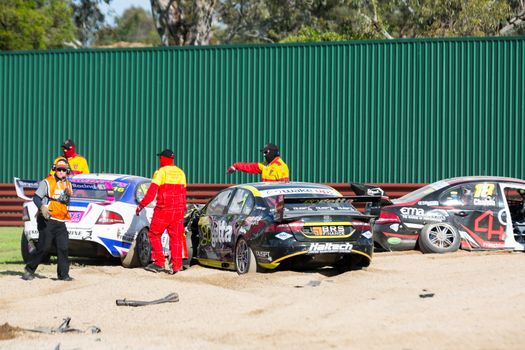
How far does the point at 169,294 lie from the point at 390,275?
3174 millimetres

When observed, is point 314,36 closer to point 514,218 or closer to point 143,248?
point 514,218

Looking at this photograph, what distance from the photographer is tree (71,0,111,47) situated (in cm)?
5499

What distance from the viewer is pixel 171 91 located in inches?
992

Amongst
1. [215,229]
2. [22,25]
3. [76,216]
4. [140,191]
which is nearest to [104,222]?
[76,216]

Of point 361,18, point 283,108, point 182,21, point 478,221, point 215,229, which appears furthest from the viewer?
point 361,18

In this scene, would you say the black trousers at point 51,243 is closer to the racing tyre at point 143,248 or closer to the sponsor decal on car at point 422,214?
the racing tyre at point 143,248

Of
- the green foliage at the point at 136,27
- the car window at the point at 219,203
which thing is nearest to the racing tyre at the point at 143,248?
the car window at the point at 219,203

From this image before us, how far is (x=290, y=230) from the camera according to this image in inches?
524

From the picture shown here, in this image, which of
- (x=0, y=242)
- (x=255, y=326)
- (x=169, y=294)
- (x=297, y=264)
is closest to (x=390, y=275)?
(x=297, y=264)

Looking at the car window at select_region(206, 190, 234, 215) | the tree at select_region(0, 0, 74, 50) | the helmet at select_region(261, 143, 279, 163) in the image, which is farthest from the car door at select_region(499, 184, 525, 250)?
the tree at select_region(0, 0, 74, 50)

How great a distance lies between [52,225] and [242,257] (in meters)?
2.41

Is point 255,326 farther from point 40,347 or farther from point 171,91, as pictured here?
point 171,91

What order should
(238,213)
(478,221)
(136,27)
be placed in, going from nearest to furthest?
(238,213), (478,221), (136,27)

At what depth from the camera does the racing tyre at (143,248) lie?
15.1m
